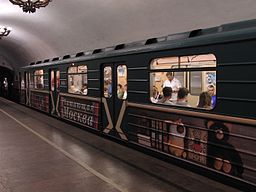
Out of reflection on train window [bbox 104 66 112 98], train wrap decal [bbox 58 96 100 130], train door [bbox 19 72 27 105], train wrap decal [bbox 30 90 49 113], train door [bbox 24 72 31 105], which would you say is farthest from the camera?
train door [bbox 19 72 27 105]

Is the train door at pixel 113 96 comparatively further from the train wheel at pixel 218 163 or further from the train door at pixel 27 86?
the train door at pixel 27 86

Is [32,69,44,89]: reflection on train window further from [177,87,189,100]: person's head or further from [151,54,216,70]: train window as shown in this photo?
[177,87,189,100]: person's head

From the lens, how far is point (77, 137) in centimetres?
864

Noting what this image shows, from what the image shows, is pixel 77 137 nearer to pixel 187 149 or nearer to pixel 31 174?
pixel 31 174

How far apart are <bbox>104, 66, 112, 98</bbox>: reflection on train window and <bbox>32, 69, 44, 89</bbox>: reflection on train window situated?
627cm

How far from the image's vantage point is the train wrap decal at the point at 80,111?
29.1 feet

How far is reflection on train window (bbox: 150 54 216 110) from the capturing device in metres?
4.86

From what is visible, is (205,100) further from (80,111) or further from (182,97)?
(80,111)

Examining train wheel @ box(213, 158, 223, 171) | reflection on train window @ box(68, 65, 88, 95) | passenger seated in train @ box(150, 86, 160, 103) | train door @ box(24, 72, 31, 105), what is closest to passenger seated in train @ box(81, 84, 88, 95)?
reflection on train window @ box(68, 65, 88, 95)

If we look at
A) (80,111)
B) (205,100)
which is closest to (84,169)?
(205,100)

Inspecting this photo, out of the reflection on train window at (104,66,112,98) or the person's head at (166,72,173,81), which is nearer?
the person's head at (166,72,173,81)

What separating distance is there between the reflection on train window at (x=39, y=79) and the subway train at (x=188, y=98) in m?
5.59

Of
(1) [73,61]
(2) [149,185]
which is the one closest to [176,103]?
(2) [149,185]

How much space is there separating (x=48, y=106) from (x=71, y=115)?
9.30 feet
